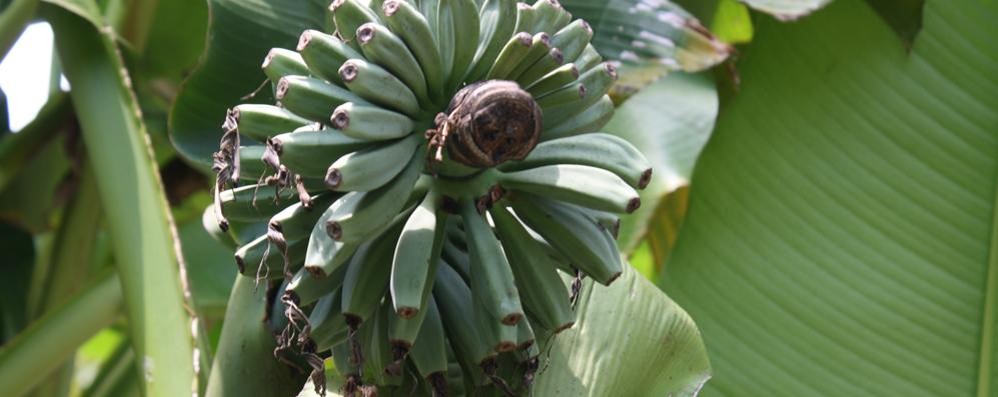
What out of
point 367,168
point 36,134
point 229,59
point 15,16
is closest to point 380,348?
point 367,168

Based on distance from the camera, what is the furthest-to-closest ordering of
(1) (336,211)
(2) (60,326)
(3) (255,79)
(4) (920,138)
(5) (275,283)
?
1. (4) (920,138)
2. (2) (60,326)
3. (3) (255,79)
4. (5) (275,283)
5. (1) (336,211)

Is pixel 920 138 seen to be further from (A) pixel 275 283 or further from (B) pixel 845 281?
(A) pixel 275 283

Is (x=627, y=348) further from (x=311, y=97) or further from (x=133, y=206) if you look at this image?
(x=133, y=206)

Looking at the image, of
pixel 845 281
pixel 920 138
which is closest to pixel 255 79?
pixel 845 281

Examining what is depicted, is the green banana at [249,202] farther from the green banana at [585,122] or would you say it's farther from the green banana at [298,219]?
the green banana at [585,122]

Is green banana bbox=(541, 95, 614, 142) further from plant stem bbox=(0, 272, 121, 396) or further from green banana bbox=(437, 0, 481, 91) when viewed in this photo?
plant stem bbox=(0, 272, 121, 396)

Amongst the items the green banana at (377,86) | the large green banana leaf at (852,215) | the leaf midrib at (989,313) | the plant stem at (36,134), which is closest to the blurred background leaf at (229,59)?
the green banana at (377,86)

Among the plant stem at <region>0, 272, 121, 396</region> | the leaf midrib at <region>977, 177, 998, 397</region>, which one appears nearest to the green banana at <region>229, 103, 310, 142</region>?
the plant stem at <region>0, 272, 121, 396</region>
